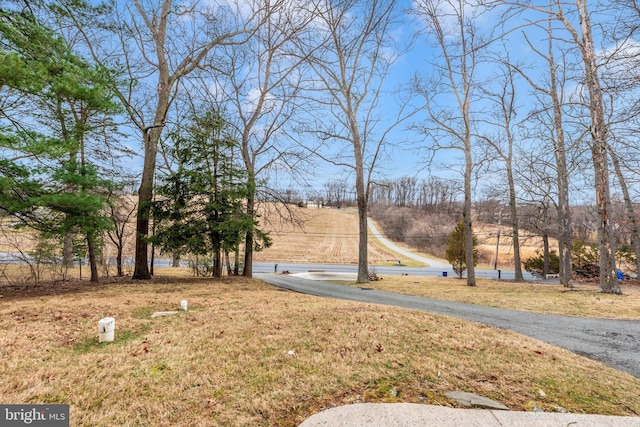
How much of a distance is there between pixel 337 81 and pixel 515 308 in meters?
11.1

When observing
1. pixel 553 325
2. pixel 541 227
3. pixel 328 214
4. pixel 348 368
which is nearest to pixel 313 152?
pixel 553 325

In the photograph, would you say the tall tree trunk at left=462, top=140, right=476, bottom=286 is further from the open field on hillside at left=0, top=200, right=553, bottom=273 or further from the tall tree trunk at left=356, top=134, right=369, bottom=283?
the open field on hillside at left=0, top=200, right=553, bottom=273

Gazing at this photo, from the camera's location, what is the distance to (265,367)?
119 inches

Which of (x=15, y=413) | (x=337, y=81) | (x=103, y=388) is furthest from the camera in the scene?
(x=337, y=81)

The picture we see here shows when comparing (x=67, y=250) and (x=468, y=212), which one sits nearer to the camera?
(x=67, y=250)

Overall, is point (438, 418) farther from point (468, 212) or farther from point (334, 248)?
point (334, 248)

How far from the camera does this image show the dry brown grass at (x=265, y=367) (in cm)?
236

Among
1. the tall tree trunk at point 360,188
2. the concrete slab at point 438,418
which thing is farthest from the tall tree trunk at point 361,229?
the concrete slab at point 438,418

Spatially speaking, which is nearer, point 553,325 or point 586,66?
point 553,325

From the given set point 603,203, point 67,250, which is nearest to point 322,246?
point 67,250

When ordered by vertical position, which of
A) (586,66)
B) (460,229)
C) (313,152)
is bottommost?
(460,229)

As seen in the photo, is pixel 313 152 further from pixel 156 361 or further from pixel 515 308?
pixel 156 361

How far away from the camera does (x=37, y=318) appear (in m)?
4.46

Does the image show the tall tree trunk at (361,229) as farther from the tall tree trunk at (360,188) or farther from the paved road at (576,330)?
the paved road at (576,330)
